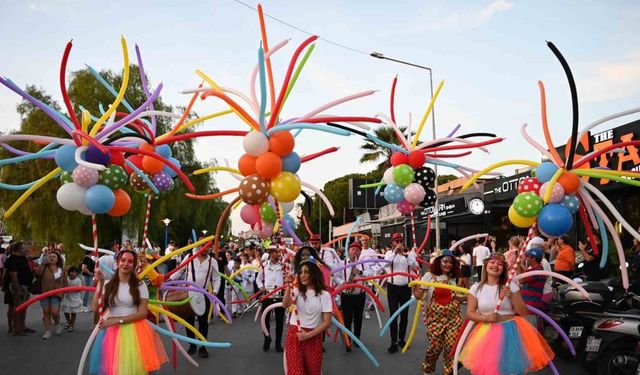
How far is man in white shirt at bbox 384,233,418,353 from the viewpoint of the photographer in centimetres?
916

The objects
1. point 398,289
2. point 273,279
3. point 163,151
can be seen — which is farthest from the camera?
point 273,279

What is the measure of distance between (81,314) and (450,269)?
492 inches

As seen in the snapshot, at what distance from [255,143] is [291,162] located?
537 mm

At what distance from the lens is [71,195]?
20.1ft

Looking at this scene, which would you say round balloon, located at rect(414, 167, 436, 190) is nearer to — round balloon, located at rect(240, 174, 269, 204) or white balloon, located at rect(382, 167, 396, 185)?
white balloon, located at rect(382, 167, 396, 185)

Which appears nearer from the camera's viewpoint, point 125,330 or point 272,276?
point 125,330

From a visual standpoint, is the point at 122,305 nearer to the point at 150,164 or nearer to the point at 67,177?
the point at 67,177

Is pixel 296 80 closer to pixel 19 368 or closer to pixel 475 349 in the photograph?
pixel 475 349

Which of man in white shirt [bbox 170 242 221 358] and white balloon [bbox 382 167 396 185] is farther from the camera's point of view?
white balloon [bbox 382 167 396 185]

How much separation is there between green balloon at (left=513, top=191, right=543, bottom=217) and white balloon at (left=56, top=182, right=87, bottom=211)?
4633 mm

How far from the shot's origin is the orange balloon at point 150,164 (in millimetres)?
7520

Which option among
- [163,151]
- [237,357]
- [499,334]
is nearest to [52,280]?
[237,357]

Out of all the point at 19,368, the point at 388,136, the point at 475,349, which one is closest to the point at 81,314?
the point at 19,368

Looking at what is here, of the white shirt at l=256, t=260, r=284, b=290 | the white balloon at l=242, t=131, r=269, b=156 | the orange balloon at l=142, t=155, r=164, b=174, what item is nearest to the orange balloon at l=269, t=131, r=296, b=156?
the white balloon at l=242, t=131, r=269, b=156
